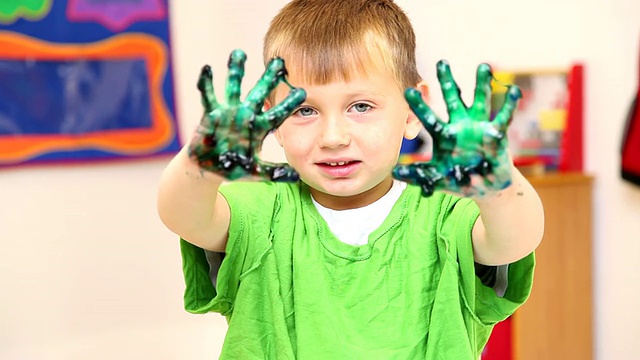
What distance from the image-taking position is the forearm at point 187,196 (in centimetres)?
83

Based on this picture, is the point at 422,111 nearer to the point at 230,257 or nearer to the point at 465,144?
the point at 465,144

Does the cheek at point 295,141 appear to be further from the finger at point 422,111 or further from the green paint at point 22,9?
the green paint at point 22,9

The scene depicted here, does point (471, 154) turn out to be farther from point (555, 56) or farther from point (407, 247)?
point (555, 56)

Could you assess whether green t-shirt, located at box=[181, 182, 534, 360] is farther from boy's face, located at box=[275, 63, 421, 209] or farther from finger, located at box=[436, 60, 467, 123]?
finger, located at box=[436, 60, 467, 123]

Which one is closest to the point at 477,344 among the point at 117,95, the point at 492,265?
the point at 492,265

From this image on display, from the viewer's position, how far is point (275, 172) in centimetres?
80

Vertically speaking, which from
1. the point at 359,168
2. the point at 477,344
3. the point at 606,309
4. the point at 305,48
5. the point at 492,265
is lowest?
the point at 606,309

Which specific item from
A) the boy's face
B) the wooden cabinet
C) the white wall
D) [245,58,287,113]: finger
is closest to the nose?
the boy's face

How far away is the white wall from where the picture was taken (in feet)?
8.02

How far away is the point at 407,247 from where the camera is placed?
3.28ft

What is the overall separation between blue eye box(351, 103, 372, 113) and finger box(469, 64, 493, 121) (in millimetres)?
199

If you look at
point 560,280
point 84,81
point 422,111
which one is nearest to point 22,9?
point 84,81

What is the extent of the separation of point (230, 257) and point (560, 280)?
68.5 inches

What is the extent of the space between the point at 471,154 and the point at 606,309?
77.4 inches
